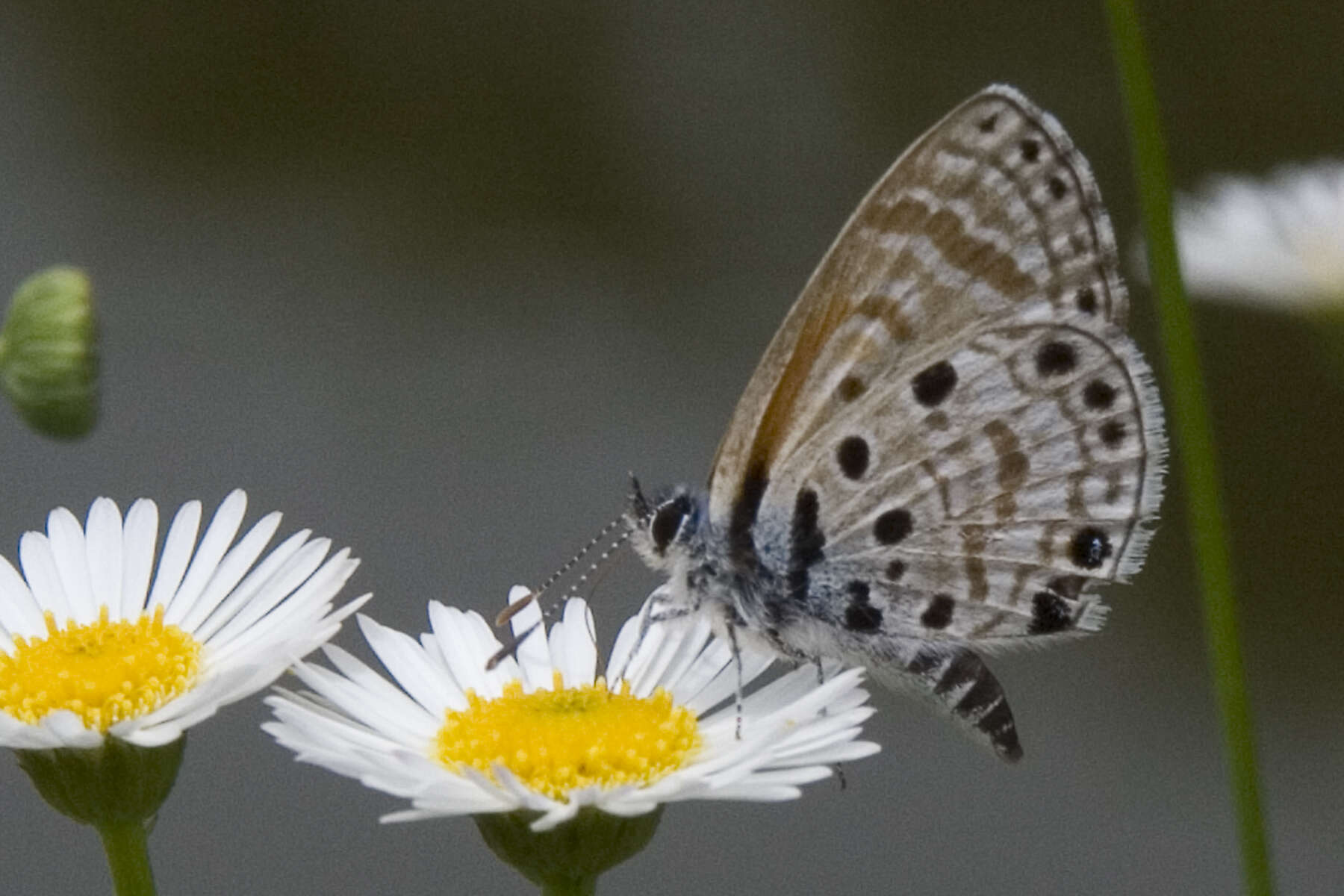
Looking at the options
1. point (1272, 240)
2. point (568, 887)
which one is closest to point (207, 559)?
point (568, 887)

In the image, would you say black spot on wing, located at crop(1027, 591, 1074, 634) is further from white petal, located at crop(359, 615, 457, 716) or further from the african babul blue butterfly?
white petal, located at crop(359, 615, 457, 716)

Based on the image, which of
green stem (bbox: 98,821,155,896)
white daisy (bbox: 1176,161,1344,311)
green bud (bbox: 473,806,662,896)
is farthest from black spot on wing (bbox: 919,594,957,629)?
white daisy (bbox: 1176,161,1344,311)

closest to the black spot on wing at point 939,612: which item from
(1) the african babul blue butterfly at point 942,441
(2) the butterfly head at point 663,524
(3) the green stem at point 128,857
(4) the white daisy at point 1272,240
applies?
(1) the african babul blue butterfly at point 942,441

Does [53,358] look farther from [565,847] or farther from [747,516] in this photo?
[747,516]

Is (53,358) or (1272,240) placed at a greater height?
(1272,240)

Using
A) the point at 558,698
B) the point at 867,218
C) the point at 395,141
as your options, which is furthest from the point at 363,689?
the point at 395,141

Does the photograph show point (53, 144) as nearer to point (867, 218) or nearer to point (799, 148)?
point (799, 148)

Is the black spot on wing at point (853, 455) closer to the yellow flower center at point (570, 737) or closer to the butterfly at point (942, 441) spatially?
the butterfly at point (942, 441)
